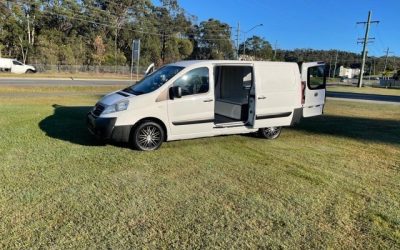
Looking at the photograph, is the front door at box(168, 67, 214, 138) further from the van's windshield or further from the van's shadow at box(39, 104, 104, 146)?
the van's shadow at box(39, 104, 104, 146)

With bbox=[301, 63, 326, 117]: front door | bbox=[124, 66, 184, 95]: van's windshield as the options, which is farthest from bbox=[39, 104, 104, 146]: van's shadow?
bbox=[301, 63, 326, 117]: front door

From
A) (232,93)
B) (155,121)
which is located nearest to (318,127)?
(232,93)

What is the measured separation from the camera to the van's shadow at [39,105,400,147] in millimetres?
8094

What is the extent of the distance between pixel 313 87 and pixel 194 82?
4.17 metres

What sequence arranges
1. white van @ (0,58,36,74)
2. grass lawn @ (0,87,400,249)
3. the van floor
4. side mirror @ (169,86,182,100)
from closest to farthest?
grass lawn @ (0,87,400,249), side mirror @ (169,86,182,100), the van floor, white van @ (0,58,36,74)

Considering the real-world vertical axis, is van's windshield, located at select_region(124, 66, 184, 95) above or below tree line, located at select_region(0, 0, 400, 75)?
below

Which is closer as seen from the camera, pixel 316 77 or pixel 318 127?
pixel 316 77

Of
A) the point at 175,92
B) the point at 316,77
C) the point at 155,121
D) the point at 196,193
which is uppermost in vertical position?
the point at 316,77

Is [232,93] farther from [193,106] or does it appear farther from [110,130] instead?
[110,130]

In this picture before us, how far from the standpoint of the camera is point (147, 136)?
718 cm

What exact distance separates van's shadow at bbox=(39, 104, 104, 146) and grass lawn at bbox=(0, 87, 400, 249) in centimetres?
6

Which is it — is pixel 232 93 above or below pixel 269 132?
above

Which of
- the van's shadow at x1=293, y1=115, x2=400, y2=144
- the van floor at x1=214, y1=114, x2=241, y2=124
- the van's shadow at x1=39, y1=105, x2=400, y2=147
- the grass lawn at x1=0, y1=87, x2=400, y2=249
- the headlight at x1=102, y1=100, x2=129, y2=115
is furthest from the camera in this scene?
the van's shadow at x1=293, y1=115, x2=400, y2=144

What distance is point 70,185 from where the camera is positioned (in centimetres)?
509
